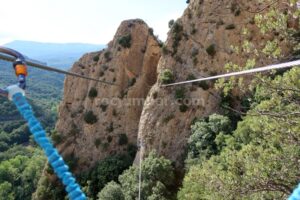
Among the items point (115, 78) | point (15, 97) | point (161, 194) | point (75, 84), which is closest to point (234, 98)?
point (161, 194)

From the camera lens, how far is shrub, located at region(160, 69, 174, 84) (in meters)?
28.2

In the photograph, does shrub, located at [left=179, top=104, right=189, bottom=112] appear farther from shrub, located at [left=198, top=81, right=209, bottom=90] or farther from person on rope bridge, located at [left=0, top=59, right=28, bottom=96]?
person on rope bridge, located at [left=0, top=59, right=28, bottom=96]

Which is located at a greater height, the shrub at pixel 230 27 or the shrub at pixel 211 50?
the shrub at pixel 230 27

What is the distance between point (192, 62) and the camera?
94.9ft

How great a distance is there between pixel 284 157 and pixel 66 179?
264 inches

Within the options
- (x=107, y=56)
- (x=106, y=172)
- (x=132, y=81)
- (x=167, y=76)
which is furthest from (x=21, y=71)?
(x=107, y=56)

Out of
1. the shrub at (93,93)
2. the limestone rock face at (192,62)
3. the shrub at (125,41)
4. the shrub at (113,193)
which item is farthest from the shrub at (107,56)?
the shrub at (113,193)

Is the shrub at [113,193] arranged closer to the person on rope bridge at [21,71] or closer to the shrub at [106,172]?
the shrub at [106,172]

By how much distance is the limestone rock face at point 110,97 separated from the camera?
106ft

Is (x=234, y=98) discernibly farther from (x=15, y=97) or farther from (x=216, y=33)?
(x=15, y=97)

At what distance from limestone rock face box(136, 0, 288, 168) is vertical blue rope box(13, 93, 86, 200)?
2399cm

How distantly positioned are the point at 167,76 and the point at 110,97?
7.82 m

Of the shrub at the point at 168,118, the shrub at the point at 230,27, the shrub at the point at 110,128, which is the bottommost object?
the shrub at the point at 110,128

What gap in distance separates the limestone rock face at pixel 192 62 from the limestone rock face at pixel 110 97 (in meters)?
3.91
